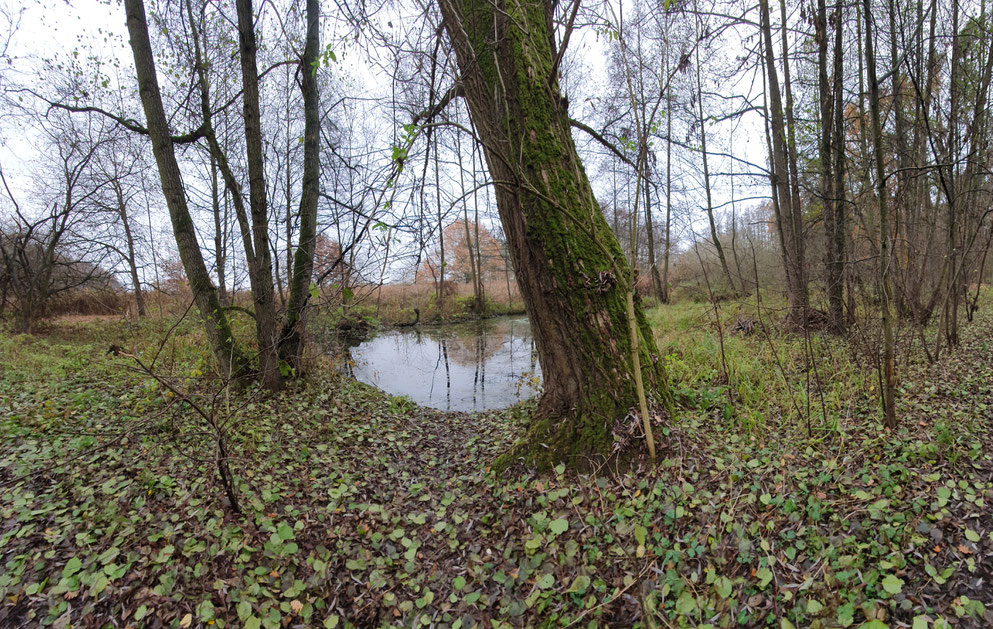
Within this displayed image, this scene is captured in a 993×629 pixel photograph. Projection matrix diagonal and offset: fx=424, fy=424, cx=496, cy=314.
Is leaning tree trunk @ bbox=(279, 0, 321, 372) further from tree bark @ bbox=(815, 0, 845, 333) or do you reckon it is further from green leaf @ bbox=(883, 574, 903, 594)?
tree bark @ bbox=(815, 0, 845, 333)

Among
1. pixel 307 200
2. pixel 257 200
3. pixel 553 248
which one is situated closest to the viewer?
pixel 553 248

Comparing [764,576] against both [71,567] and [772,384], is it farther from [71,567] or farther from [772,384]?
[71,567]

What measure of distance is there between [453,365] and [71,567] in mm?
7249

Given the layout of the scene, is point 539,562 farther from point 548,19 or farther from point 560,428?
point 548,19

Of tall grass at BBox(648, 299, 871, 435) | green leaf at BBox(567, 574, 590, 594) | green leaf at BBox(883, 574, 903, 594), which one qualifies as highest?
tall grass at BBox(648, 299, 871, 435)

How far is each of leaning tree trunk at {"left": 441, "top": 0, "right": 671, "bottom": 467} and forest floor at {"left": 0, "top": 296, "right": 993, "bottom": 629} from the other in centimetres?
37

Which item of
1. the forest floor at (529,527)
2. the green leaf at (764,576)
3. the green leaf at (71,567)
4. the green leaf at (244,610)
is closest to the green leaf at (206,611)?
the forest floor at (529,527)

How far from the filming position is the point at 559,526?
229 centimetres

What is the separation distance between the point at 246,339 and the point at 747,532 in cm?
616

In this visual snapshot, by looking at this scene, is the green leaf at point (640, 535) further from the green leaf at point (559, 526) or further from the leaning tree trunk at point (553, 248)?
the leaning tree trunk at point (553, 248)

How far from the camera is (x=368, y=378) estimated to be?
Answer: 25.1 feet

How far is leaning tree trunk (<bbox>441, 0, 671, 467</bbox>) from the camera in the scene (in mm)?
2818

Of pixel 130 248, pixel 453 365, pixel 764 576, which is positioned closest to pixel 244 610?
pixel 764 576

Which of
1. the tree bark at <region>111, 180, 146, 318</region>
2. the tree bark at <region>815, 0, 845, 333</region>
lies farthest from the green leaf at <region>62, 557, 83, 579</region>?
the tree bark at <region>111, 180, 146, 318</region>
